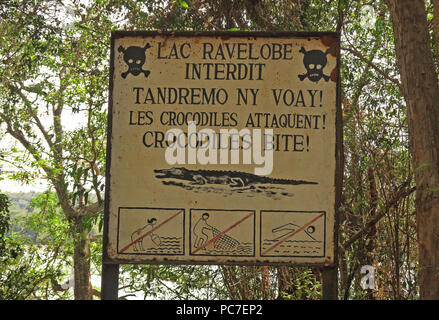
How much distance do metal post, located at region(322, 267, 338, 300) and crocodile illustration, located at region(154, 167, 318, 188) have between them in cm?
58

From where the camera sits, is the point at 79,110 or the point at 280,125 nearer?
the point at 280,125

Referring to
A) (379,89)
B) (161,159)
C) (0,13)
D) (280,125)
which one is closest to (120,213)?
(161,159)

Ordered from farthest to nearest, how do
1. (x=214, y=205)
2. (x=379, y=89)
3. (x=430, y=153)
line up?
(x=379, y=89), (x=430, y=153), (x=214, y=205)

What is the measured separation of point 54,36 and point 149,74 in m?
8.24

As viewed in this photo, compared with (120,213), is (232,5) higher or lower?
higher

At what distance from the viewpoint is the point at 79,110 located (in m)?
11.6

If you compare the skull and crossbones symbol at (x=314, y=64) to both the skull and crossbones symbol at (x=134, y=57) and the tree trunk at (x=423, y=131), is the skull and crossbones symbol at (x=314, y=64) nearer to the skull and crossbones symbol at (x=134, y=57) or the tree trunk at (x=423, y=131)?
the skull and crossbones symbol at (x=134, y=57)

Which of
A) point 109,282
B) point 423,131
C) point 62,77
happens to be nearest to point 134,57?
point 109,282

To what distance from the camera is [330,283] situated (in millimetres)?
3342

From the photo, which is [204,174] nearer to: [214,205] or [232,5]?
[214,205]

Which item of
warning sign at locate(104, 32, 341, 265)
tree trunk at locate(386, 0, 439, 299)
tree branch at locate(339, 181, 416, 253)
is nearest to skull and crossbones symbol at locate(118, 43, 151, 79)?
warning sign at locate(104, 32, 341, 265)

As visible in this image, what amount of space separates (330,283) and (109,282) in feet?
4.26

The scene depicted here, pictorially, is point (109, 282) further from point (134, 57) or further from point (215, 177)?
point (134, 57)

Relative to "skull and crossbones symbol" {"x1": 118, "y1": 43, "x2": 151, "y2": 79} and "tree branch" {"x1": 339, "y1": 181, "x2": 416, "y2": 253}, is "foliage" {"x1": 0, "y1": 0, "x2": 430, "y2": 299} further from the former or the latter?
"skull and crossbones symbol" {"x1": 118, "y1": 43, "x2": 151, "y2": 79}
